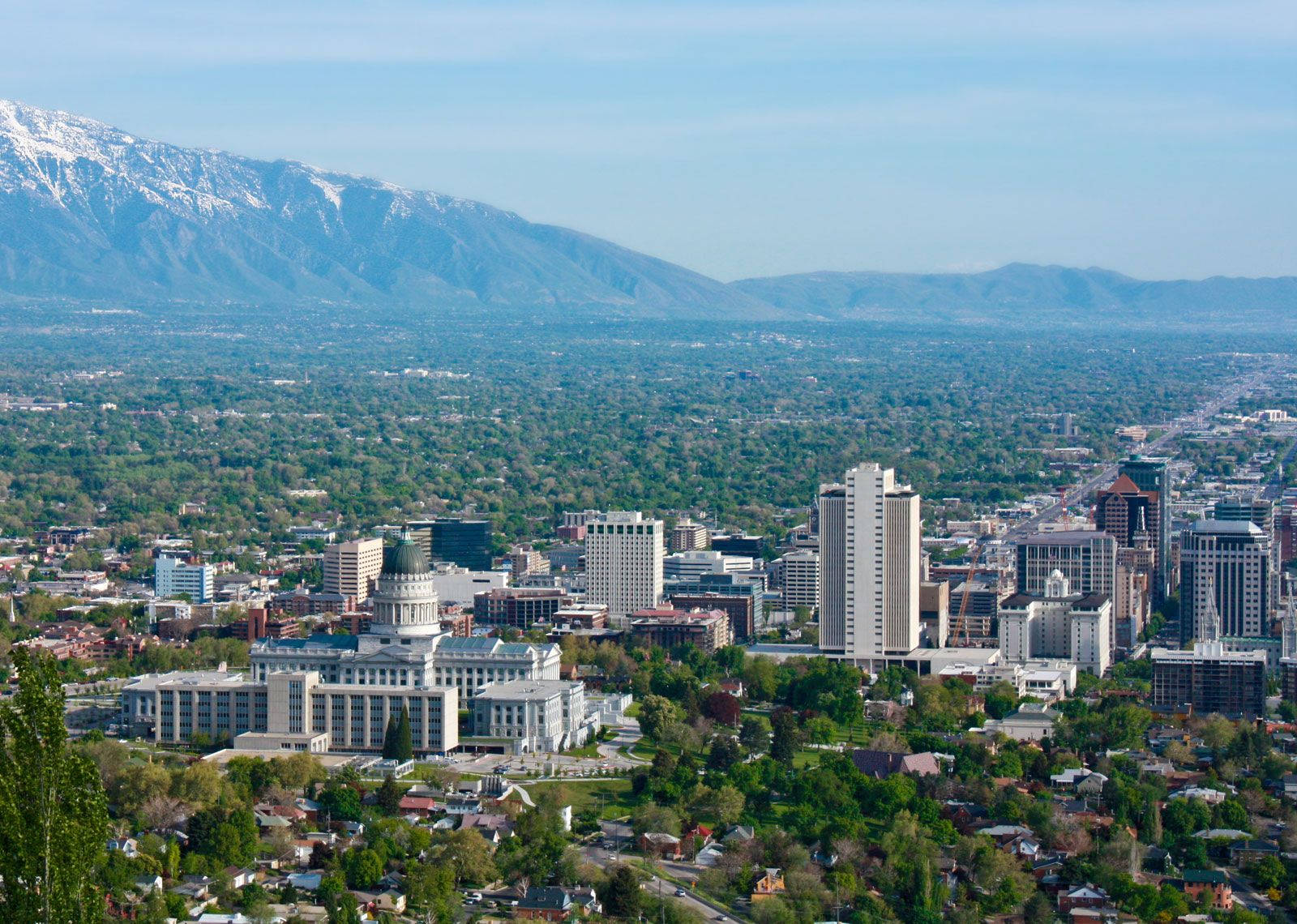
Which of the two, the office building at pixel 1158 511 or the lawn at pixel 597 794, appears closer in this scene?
the lawn at pixel 597 794

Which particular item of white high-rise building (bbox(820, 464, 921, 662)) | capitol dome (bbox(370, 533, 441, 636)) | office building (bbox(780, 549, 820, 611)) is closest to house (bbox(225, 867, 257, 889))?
capitol dome (bbox(370, 533, 441, 636))

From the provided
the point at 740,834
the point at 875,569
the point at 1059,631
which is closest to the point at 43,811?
the point at 740,834

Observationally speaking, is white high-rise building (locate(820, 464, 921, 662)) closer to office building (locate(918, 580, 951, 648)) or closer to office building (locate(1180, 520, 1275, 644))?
office building (locate(918, 580, 951, 648))

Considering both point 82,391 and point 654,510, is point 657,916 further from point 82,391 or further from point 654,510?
point 82,391

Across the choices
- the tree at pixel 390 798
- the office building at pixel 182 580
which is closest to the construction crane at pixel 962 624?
the office building at pixel 182 580

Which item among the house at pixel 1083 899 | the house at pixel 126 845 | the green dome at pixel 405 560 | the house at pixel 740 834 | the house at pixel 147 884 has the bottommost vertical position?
the house at pixel 1083 899

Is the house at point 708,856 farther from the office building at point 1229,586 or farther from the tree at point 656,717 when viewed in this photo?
the office building at point 1229,586
